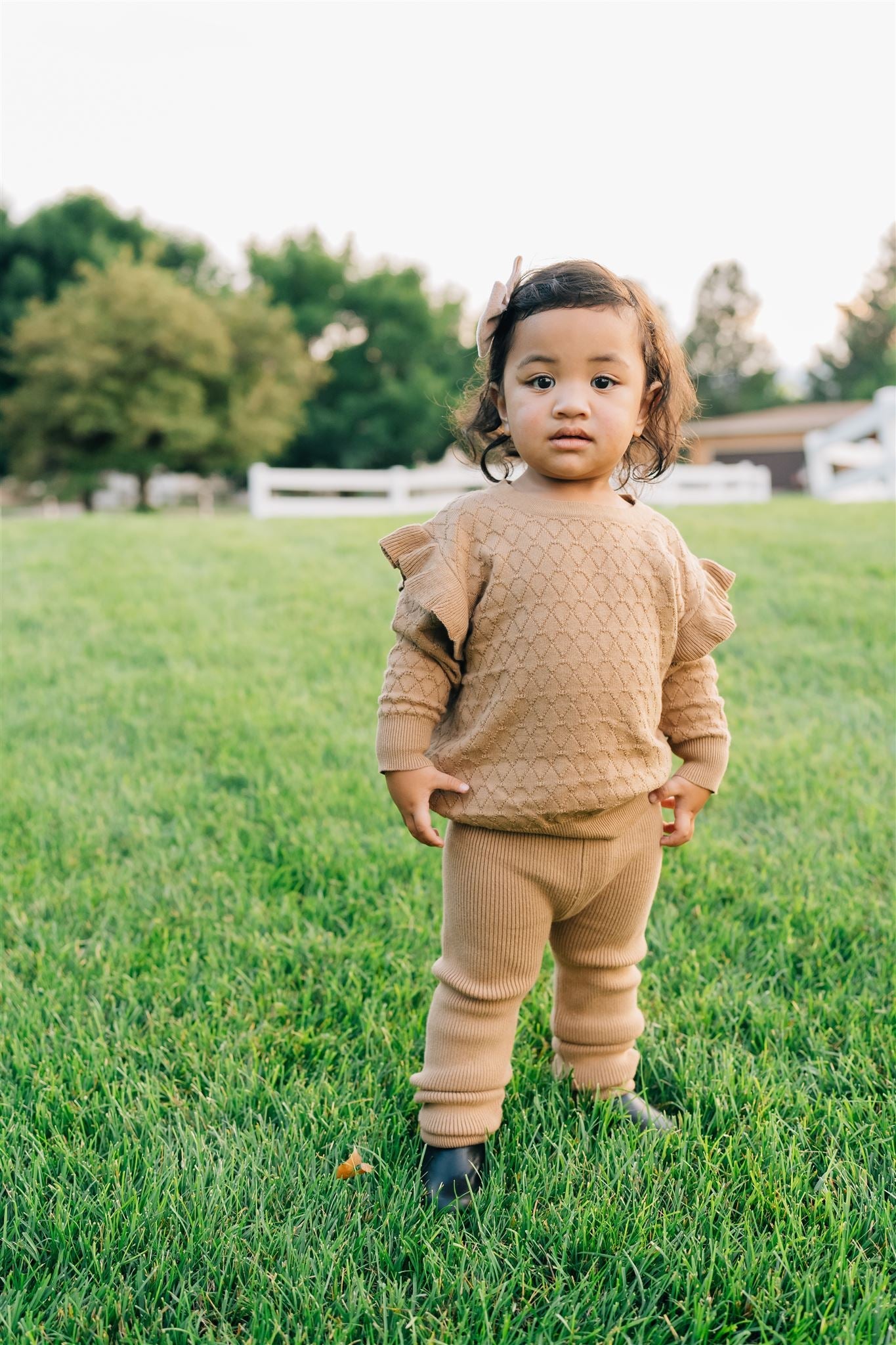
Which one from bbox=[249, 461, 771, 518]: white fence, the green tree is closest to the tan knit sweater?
bbox=[249, 461, 771, 518]: white fence

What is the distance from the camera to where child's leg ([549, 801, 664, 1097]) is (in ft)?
6.29

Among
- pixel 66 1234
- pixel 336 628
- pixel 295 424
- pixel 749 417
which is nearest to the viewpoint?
pixel 66 1234

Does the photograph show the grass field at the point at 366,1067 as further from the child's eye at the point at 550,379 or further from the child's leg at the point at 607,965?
the child's eye at the point at 550,379

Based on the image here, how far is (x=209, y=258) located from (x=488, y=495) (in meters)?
42.5

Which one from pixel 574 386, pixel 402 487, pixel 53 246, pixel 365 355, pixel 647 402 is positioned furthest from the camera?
pixel 365 355

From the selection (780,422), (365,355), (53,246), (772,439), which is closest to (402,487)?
(53,246)

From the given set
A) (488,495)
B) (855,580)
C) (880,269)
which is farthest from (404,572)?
(880,269)

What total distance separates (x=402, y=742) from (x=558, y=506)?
50 centimetres

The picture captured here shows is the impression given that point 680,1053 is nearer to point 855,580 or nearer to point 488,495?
point 488,495

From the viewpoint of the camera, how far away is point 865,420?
1302 cm

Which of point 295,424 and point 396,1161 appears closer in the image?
point 396,1161

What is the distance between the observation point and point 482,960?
6.04ft

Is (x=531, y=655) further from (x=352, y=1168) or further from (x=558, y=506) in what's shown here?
(x=352, y=1168)

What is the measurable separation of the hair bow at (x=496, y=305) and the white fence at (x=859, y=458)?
35.5 feet
